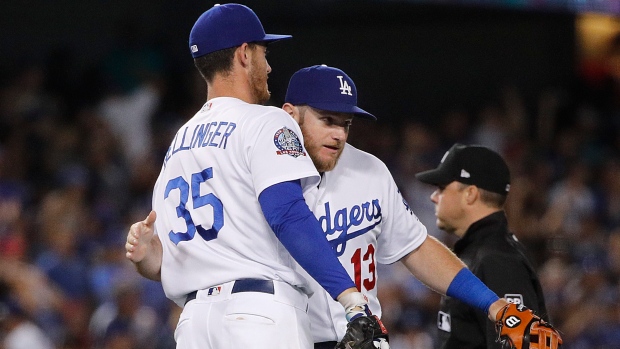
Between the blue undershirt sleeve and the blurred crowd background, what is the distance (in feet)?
12.0

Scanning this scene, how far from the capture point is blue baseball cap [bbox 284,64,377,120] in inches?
138

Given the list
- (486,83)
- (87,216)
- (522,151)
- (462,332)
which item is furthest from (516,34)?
(462,332)

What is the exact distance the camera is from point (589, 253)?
909 centimetres

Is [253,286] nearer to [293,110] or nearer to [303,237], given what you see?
[303,237]

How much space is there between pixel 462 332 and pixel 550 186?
648cm

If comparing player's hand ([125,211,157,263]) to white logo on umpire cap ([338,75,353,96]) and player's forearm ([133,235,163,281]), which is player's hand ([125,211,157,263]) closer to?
player's forearm ([133,235,163,281])

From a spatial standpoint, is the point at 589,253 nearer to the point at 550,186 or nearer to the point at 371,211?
the point at 550,186

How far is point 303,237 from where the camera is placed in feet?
9.43

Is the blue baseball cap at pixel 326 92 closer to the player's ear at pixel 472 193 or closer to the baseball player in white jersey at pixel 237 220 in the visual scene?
the baseball player in white jersey at pixel 237 220

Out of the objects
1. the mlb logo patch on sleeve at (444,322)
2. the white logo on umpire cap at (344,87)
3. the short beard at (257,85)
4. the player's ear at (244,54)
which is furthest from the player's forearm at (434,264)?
the player's ear at (244,54)

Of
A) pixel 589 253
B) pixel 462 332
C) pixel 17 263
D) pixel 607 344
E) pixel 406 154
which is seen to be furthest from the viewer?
pixel 406 154

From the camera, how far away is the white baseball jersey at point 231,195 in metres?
2.99

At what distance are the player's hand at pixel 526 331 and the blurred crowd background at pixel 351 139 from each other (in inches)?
150

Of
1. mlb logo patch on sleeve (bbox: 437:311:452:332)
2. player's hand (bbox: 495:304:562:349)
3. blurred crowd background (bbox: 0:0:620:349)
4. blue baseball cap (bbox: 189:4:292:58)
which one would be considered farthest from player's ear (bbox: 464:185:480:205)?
blurred crowd background (bbox: 0:0:620:349)
